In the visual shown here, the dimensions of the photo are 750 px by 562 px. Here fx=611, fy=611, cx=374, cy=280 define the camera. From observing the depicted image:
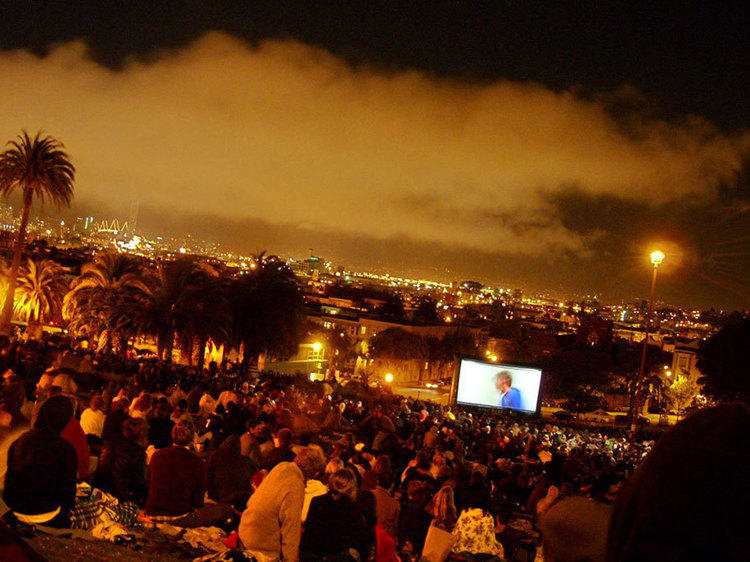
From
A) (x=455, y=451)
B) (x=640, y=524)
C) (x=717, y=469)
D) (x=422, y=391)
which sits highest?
(x=717, y=469)

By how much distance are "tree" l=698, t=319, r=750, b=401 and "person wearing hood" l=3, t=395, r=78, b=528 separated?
4916cm

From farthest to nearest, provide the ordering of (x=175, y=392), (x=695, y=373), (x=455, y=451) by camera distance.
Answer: (x=695, y=373) < (x=175, y=392) < (x=455, y=451)

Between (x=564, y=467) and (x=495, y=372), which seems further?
(x=495, y=372)

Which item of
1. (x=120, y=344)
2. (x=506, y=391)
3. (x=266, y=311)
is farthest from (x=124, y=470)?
(x=266, y=311)

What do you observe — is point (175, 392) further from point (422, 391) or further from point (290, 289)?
point (422, 391)

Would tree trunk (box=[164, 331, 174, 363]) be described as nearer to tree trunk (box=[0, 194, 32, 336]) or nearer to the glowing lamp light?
tree trunk (box=[0, 194, 32, 336])

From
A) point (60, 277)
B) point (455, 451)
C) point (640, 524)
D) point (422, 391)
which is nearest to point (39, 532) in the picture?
point (640, 524)

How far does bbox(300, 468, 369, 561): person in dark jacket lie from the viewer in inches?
186

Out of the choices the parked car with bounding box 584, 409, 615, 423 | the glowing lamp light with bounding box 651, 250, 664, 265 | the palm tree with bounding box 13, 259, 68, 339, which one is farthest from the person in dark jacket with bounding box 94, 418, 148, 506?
the parked car with bounding box 584, 409, 615, 423

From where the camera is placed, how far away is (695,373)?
247ft

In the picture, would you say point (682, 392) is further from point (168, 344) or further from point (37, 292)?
point (37, 292)

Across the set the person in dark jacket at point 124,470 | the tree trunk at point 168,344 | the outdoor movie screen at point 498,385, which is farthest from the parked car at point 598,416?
the person in dark jacket at point 124,470

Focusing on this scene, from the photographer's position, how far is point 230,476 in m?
6.70

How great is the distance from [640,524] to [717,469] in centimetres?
17
